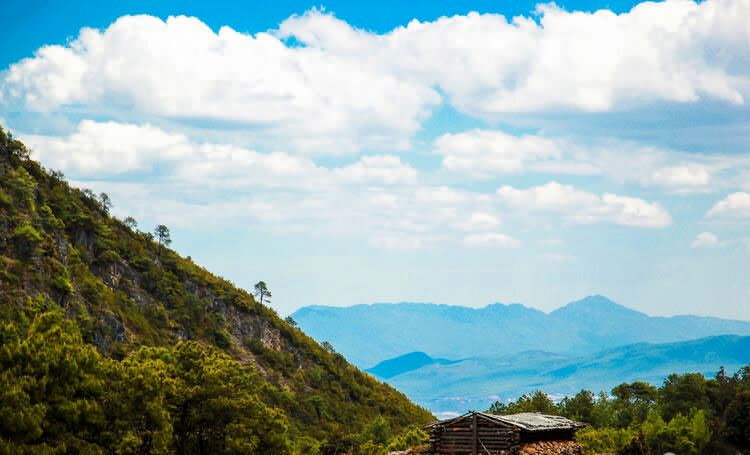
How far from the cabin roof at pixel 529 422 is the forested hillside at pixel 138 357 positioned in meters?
11.1

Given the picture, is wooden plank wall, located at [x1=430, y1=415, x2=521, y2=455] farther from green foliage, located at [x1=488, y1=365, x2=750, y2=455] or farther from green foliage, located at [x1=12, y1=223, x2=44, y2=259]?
green foliage, located at [x1=12, y1=223, x2=44, y2=259]

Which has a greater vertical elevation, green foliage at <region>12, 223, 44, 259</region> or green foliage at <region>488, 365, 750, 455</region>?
green foliage at <region>12, 223, 44, 259</region>

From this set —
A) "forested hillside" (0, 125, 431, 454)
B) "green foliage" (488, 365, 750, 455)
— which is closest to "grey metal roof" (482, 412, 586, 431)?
"green foliage" (488, 365, 750, 455)

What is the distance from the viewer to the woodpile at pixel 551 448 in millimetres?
54750

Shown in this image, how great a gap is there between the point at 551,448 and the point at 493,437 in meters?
4.97

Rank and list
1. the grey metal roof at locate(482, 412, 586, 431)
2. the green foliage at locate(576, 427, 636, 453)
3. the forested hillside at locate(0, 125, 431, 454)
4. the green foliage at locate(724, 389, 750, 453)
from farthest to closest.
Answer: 1. the green foliage at locate(724, 389, 750, 453)
2. the green foliage at locate(576, 427, 636, 453)
3. the grey metal roof at locate(482, 412, 586, 431)
4. the forested hillside at locate(0, 125, 431, 454)

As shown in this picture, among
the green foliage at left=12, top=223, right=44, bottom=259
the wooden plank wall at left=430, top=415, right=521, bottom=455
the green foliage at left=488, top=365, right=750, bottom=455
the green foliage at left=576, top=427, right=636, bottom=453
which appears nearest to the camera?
the wooden plank wall at left=430, top=415, right=521, bottom=455

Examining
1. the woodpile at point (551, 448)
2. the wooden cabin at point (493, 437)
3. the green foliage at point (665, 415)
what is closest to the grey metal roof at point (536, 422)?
the wooden cabin at point (493, 437)

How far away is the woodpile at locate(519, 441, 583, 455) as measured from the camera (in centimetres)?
5475

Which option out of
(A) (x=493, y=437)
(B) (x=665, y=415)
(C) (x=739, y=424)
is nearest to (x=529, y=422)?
(A) (x=493, y=437)

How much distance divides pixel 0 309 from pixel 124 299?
30510mm

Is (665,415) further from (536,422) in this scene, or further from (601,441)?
(536,422)

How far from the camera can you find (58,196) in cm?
10356

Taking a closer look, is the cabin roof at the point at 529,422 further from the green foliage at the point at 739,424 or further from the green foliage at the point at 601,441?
the green foliage at the point at 739,424
